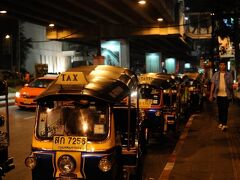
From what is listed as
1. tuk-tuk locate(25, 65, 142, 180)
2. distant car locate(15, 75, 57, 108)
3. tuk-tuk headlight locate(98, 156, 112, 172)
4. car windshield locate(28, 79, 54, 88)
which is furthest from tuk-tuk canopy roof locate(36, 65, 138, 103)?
car windshield locate(28, 79, 54, 88)

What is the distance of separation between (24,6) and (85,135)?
924 inches

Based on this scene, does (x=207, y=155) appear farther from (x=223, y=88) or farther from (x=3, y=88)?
(x=3, y=88)

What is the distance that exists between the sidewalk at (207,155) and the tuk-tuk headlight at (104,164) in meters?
2.40

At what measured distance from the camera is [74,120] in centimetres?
629

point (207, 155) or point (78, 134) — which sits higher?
point (78, 134)

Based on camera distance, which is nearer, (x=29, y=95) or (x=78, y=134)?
(x=78, y=134)

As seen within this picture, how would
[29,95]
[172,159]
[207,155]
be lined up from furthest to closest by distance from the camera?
[29,95] → [207,155] → [172,159]

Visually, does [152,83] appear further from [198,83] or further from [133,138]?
[198,83]

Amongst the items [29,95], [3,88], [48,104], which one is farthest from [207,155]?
[29,95]

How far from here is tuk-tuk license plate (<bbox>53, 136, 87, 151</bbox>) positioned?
5.97 metres

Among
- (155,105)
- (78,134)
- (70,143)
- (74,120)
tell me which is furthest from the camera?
(155,105)

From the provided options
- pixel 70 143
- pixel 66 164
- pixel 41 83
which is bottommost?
pixel 66 164

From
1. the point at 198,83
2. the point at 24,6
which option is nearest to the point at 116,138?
the point at 198,83

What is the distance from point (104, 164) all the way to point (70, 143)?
21.1 inches
